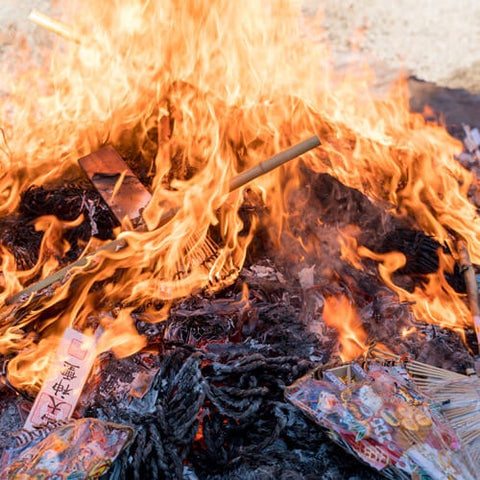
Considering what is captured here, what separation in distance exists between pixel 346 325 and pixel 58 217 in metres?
2.57

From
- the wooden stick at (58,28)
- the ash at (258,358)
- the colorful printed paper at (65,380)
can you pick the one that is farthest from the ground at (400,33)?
the colorful printed paper at (65,380)

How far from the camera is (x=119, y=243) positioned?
14.2ft

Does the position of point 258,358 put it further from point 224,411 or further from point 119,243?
point 119,243

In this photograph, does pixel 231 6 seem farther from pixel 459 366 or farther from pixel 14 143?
pixel 459 366

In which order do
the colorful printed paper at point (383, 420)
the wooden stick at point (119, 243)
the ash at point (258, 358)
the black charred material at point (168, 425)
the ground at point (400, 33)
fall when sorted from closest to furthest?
the colorful printed paper at point (383, 420) → the black charred material at point (168, 425) → the ash at point (258, 358) → the wooden stick at point (119, 243) → the ground at point (400, 33)

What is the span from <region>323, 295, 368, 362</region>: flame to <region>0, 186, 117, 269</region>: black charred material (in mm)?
1937

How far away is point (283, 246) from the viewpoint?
4.91 meters

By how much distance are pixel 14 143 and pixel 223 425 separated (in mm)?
3862

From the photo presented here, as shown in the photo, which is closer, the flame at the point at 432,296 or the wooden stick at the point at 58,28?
the flame at the point at 432,296

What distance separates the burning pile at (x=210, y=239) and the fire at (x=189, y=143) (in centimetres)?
2

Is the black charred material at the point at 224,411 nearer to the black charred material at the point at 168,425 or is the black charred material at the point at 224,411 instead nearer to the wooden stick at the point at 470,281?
the black charred material at the point at 168,425

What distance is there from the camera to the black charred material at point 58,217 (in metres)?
4.67

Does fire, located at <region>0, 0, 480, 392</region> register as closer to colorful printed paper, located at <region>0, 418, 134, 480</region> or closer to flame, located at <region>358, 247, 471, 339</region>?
flame, located at <region>358, 247, 471, 339</region>

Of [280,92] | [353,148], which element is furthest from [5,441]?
[280,92]
